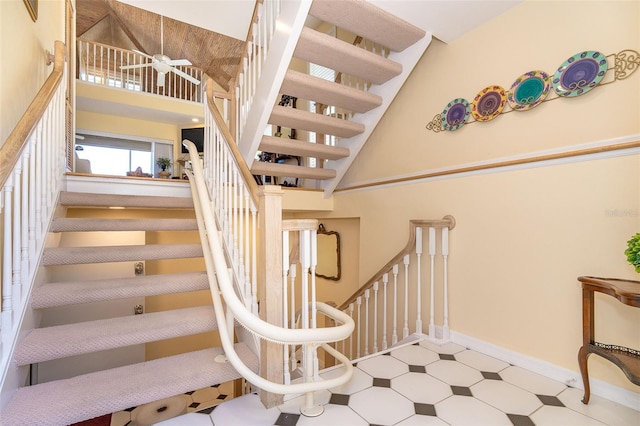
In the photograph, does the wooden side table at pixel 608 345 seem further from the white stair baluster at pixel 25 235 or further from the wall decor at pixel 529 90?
the white stair baluster at pixel 25 235

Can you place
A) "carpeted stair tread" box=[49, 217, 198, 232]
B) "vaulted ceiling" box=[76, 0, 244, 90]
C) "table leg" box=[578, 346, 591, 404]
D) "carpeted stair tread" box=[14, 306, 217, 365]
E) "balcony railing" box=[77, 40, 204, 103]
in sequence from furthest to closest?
1. "balcony railing" box=[77, 40, 204, 103]
2. "vaulted ceiling" box=[76, 0, 244, 90]
3. "carpeted stair tread" box=[49, 217, 198, 232]
4. "table leg" box=[578, 346, 591, 404]
5. "carpeted stair tread" box=[14, 306, 217, 365]

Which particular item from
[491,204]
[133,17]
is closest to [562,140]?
[491,204]

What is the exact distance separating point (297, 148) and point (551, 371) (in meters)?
2.55

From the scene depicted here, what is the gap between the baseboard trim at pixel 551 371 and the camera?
1.58m

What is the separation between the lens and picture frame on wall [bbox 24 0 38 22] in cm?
187

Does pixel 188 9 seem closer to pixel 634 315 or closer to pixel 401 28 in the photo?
pixel 401 28

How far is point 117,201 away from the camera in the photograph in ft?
8.61

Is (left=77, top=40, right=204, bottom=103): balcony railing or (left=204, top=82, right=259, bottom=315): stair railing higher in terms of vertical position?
(left=77, top=40, right=204, bottom=103): balcony railing

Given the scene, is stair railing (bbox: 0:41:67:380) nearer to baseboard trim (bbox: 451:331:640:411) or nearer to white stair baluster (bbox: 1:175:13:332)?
white stair baluster (bbox: 1:175:13:332)

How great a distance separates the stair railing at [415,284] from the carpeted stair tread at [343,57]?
137cm

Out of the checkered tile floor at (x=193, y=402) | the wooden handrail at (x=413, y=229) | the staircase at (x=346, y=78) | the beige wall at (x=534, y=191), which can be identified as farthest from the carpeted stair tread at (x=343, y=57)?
the checkered tile floor at (x=193, y=402)

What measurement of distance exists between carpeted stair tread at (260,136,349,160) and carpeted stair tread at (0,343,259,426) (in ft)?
6.07

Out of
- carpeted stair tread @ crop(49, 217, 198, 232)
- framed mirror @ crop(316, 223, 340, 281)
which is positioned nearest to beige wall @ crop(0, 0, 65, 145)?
carpeted stair tread @ crop(49, 217, 198, 232)

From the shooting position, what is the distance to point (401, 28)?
2418 millimetres
